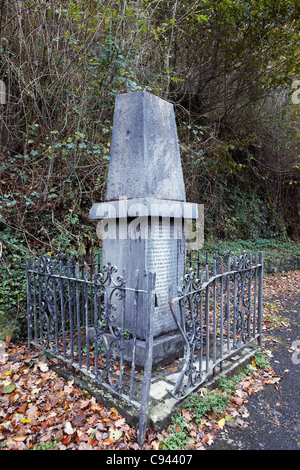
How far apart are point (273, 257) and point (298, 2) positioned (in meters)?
6.89

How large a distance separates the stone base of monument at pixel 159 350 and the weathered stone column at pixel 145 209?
1cm

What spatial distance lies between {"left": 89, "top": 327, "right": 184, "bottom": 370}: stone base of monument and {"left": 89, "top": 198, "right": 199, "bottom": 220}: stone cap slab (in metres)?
1.37

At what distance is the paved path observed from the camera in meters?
2.20

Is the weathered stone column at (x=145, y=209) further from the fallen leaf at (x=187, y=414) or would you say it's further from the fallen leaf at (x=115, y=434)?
the fallen leaf at (x=115, y=434)

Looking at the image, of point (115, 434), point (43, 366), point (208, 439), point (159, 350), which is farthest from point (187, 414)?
point (43, 366)

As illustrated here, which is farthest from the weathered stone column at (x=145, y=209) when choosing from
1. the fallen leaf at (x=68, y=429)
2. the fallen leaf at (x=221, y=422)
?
the fallen leaf at (x=68, y=429)

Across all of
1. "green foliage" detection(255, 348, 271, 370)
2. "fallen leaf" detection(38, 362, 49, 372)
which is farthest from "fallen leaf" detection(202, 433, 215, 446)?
"fallen leaf" detection(38, 362, 49, 372)

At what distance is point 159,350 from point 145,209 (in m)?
1.54

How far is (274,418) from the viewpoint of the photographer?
2500 mm

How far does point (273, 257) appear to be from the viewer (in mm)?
9500

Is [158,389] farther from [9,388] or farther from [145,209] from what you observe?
[145,209]

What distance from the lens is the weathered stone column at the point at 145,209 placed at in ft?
9.98

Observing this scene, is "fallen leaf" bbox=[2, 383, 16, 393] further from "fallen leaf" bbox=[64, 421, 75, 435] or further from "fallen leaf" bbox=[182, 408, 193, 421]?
"fallen leaf" bbox=[182, 408, 193, 421]
